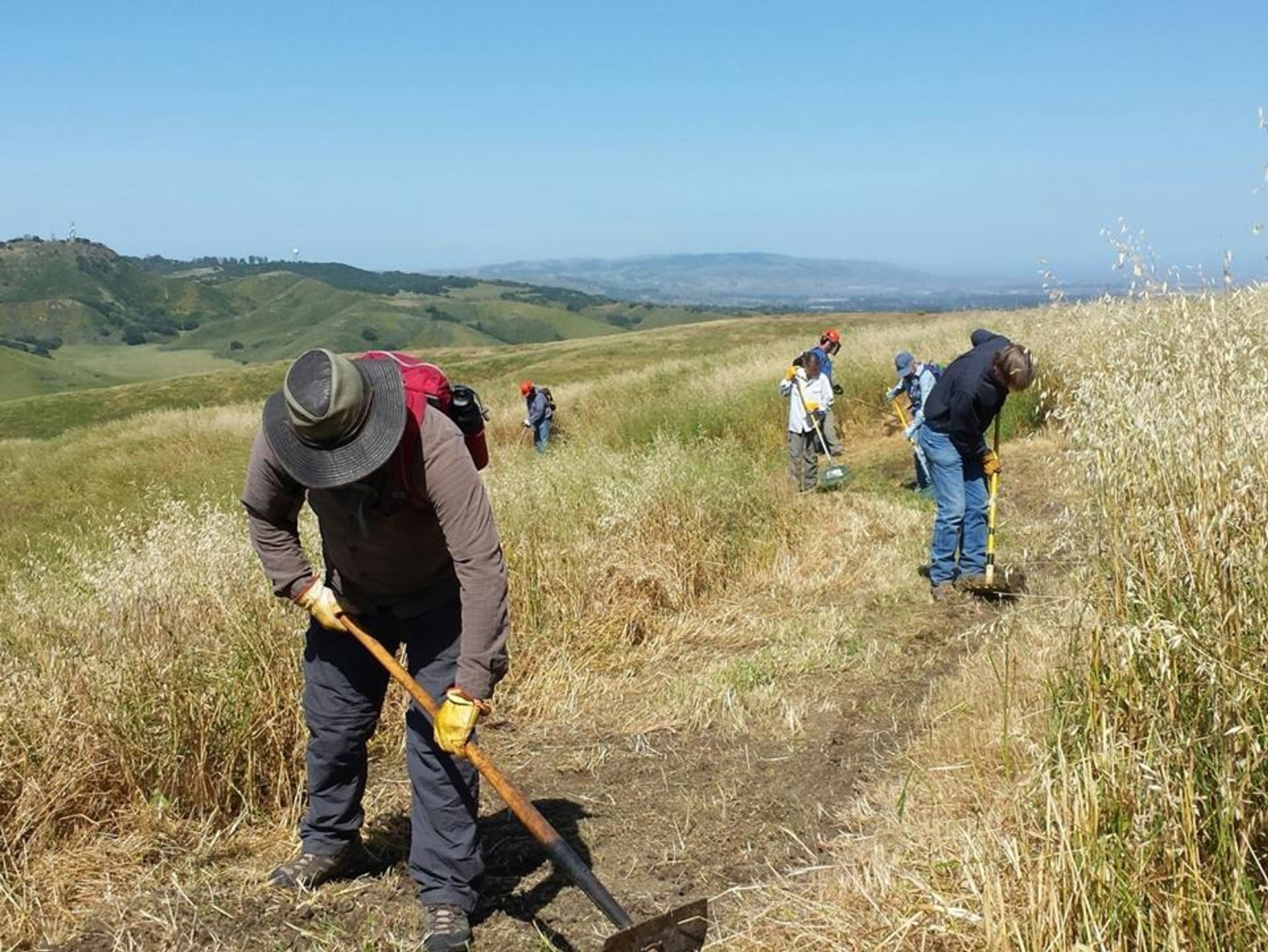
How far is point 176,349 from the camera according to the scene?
143 meters

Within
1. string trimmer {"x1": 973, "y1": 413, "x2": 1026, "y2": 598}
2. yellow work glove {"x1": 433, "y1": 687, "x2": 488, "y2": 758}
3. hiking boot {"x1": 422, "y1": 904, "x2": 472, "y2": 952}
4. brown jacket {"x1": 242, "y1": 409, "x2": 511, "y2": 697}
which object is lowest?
hiking boot {"x1": 422, "y1": 904, "x2": 472, "y2": 952}

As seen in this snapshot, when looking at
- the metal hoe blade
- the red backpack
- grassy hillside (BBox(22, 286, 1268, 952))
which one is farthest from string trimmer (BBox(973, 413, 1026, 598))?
the red backpack

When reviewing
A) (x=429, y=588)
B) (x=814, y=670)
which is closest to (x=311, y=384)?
(x=429, y=588)

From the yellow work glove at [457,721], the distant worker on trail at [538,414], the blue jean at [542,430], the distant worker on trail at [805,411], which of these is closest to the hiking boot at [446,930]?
the yellow work glove at [457,721]

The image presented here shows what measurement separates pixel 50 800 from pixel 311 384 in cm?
200

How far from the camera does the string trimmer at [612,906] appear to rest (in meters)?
2.79

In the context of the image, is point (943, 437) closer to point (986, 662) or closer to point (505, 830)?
point (986, 662)

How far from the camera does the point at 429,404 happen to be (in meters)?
3.27

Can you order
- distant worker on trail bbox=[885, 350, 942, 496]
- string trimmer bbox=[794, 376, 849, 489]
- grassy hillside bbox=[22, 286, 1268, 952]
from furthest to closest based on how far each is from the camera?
1. string trimmer bbox=[794, 376, 849, 489]
2. distant worker on trail bbox=[885, 350, 942, 496]
3. grassy hillside bbox=[22, 286, 1268, 952]

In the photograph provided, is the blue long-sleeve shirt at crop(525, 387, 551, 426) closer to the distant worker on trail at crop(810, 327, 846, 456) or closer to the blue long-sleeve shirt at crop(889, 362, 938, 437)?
the distant worker on trail at crop(810, 327, 846, 456)

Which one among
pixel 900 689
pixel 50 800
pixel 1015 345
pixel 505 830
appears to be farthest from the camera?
pixel 1015 345

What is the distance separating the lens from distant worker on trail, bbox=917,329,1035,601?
6699 millimetres

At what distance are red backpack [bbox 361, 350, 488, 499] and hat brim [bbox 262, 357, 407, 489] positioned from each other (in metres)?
0.05

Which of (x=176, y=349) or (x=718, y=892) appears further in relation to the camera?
(x=176, y=349)
